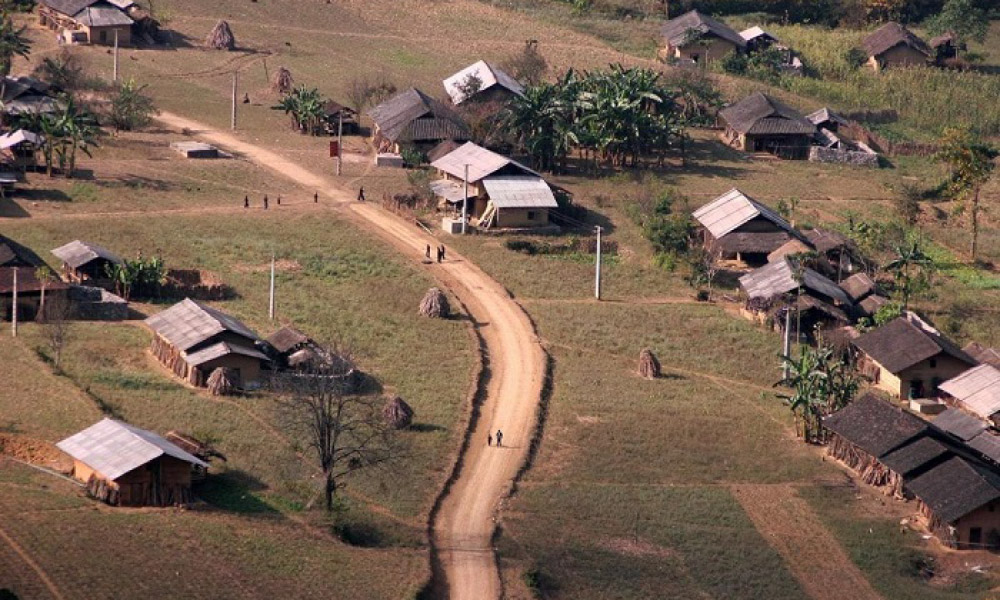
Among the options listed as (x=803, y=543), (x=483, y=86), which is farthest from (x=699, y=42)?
(x=803, y=543)

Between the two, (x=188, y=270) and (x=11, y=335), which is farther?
(x=188, y=270)

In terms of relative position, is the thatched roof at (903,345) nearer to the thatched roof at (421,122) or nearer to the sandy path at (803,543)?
the sandy path at (803,543)

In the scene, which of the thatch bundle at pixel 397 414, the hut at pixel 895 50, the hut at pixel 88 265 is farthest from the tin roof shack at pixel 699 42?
the thatch bundle at pixel 397 414

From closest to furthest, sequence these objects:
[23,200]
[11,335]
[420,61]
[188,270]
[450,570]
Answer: [450,570], [11,335], [188,270], [23,200], [420,61]

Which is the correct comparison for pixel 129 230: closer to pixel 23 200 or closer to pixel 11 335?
pixel 23 200

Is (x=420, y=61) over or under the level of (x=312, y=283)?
over

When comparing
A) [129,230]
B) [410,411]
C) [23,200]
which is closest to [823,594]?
[410,411]

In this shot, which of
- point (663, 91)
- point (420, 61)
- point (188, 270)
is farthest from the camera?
point (420, 61)
